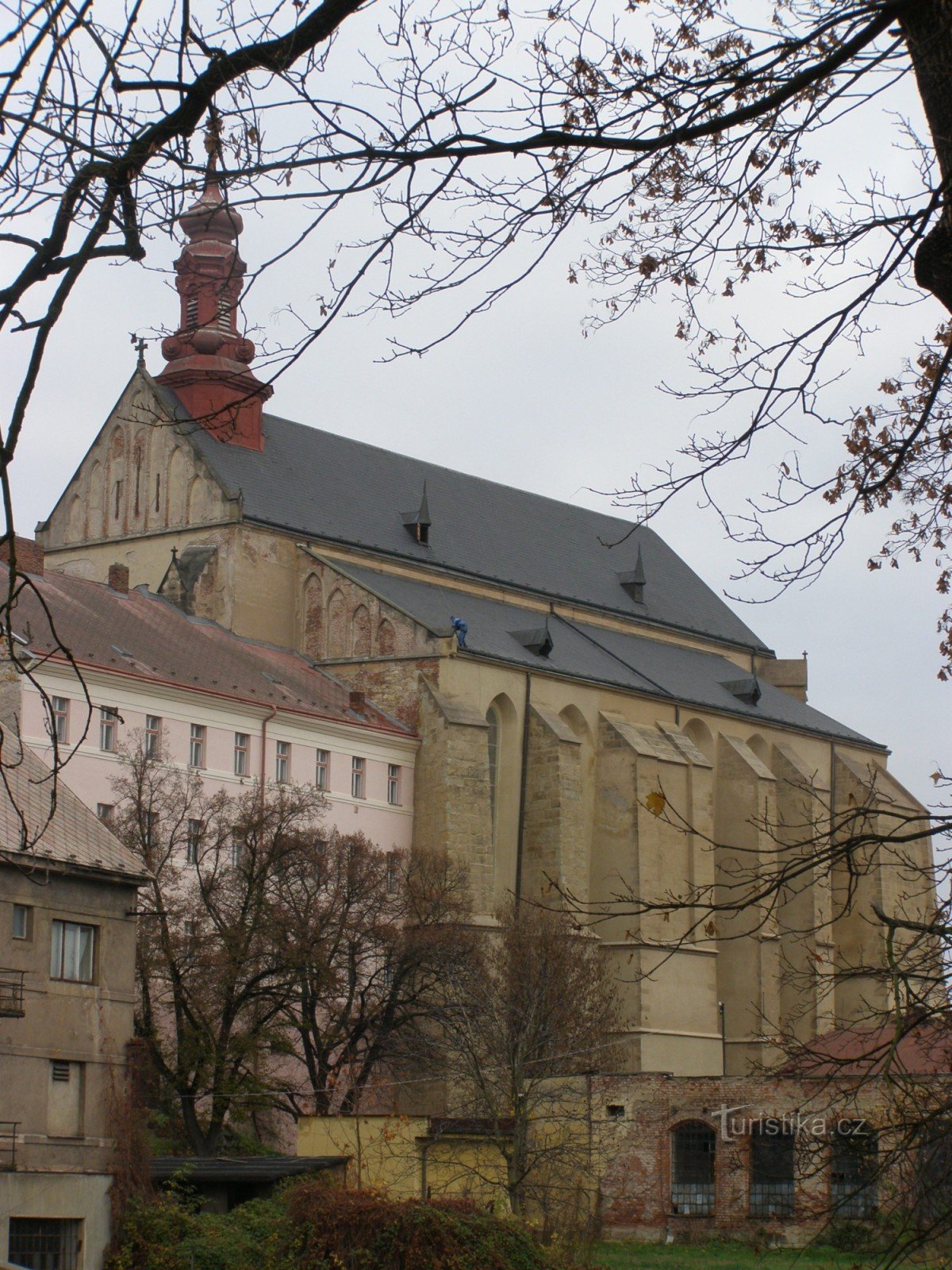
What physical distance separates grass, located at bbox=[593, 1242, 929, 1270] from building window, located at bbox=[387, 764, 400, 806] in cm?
1570

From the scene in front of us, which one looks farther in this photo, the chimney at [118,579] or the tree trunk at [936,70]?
the chimney at [118,579]

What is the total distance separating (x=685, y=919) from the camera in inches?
2269

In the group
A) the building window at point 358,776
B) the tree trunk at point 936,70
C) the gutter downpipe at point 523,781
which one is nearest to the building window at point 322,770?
the building window at point 358,776

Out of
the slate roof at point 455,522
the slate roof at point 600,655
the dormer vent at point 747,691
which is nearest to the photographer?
the slate roof at point 600,655

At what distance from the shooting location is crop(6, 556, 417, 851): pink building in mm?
43844

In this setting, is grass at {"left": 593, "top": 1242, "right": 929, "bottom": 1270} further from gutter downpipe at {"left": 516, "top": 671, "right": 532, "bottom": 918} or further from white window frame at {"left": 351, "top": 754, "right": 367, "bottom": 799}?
gutter downpipe at {"left": 516, "top": 671, "right": 532, "bottom": 918}

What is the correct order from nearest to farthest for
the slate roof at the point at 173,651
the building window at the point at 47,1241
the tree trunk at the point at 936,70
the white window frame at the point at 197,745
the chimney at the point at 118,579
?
the tree trunk at the point at 936,70
the building window at the point at 47,1241
the slate roof at the point at 173,651
the white window frame at the point at 197,745
the chimney at the point at 118,579

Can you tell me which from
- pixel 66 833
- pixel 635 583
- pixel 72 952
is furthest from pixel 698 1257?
pixel 635 583

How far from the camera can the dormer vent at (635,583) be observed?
70.5 m

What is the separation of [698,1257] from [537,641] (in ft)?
78.0

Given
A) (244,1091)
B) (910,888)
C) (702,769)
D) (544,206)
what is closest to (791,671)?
(910,888)

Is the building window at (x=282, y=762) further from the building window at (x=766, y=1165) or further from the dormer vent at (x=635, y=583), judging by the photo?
the dormer vent at (x=635, y=583)

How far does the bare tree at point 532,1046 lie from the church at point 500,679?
2.02 m

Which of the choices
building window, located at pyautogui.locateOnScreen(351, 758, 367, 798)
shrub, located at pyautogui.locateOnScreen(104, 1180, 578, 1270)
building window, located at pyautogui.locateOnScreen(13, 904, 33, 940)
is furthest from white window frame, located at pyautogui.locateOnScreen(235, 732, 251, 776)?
shrub, located at pyautogui.locateOnScreen(104, 1180, 578, 1270)
